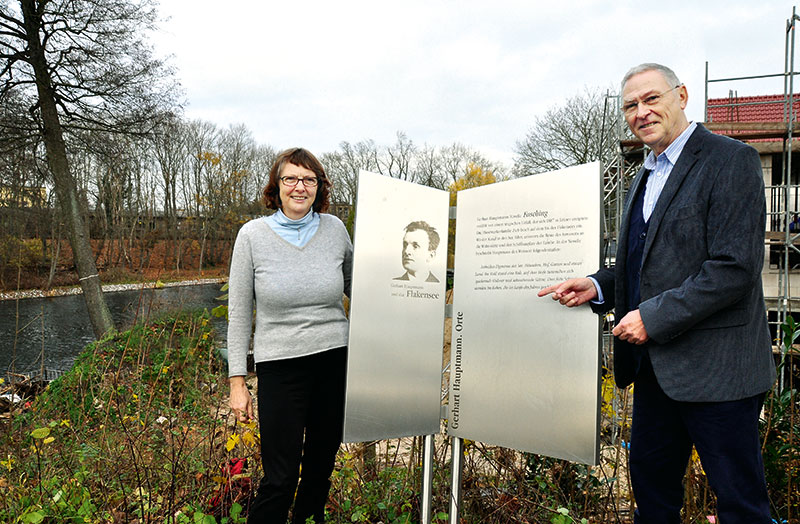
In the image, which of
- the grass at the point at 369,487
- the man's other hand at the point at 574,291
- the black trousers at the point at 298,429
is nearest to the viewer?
the man's other hand at the point at 574,291

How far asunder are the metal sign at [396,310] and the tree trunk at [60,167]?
39.5ft

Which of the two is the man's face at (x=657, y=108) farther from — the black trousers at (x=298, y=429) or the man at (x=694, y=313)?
the black trousers at (x=298, y=429)

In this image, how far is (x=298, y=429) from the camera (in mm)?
2479

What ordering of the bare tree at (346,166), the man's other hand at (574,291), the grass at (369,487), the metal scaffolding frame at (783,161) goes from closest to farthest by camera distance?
the man's other hand at (574,291) < the grass at (369,487) < the metal scaffolding frame at (783,161) < the bare tree at (346,166)

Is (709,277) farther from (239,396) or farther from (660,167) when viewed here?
(239,396)

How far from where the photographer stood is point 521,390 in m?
2.47

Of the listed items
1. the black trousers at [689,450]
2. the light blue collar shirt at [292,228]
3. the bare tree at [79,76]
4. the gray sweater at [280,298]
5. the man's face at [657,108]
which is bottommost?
the black trousers at [689,450]

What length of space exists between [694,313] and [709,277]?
4.8 inches

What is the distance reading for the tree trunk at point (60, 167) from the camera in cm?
1310

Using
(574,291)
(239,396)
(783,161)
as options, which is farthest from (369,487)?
(783,161)

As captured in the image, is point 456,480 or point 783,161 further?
point 783,161

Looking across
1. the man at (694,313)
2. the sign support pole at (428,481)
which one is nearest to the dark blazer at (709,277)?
the man at (694,313)

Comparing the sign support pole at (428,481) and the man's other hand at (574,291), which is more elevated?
the man's other hand at (574,291)

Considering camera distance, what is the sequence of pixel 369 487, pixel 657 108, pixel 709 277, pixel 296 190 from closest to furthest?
pixel 709 277 → pixel 657 108 → pixel 296 190 → pixel 369 487
